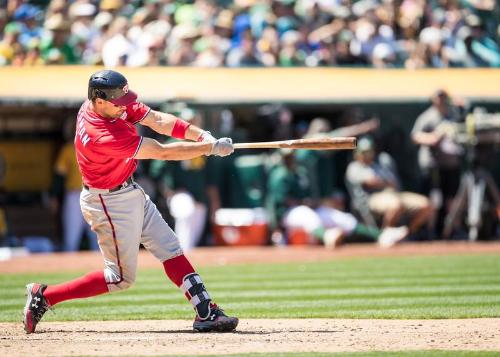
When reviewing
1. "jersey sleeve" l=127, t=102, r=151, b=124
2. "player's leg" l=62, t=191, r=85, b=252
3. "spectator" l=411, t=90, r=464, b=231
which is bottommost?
"player's leg" l=62, t=191, r=85, b=252

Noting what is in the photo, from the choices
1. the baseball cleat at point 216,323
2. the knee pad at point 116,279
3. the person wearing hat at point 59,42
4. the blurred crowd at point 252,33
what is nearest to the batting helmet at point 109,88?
the knee pad at point 116,279

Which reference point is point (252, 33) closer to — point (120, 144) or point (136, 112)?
point (136, 112)

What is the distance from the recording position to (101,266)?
12.3 meters

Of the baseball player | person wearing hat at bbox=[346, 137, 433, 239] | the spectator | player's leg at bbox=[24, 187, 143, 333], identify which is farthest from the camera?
the spectator

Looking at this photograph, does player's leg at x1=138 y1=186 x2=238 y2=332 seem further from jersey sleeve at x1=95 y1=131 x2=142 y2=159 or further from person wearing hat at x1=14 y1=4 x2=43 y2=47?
person wearing hat at x1=14 y1=4 x2=43 y2=47

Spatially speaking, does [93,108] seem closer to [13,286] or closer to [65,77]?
[13,286]

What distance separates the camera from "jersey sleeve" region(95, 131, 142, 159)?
6.72 metres

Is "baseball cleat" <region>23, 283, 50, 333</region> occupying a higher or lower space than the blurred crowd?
lower

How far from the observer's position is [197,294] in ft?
23.7

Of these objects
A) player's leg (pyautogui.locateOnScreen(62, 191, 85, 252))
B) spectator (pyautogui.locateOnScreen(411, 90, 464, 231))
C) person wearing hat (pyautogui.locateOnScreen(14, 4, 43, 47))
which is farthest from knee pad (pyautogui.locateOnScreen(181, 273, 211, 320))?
person wearing hat (pyautogui.locateOnScreen(14, 4, 43, 47))

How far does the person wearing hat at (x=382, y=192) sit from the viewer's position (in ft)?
48.7

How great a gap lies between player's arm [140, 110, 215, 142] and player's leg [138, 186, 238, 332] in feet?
1.60

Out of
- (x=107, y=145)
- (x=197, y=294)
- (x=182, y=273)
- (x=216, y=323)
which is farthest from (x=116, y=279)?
(x=107, y=145)

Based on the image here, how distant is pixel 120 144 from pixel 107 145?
84mm
